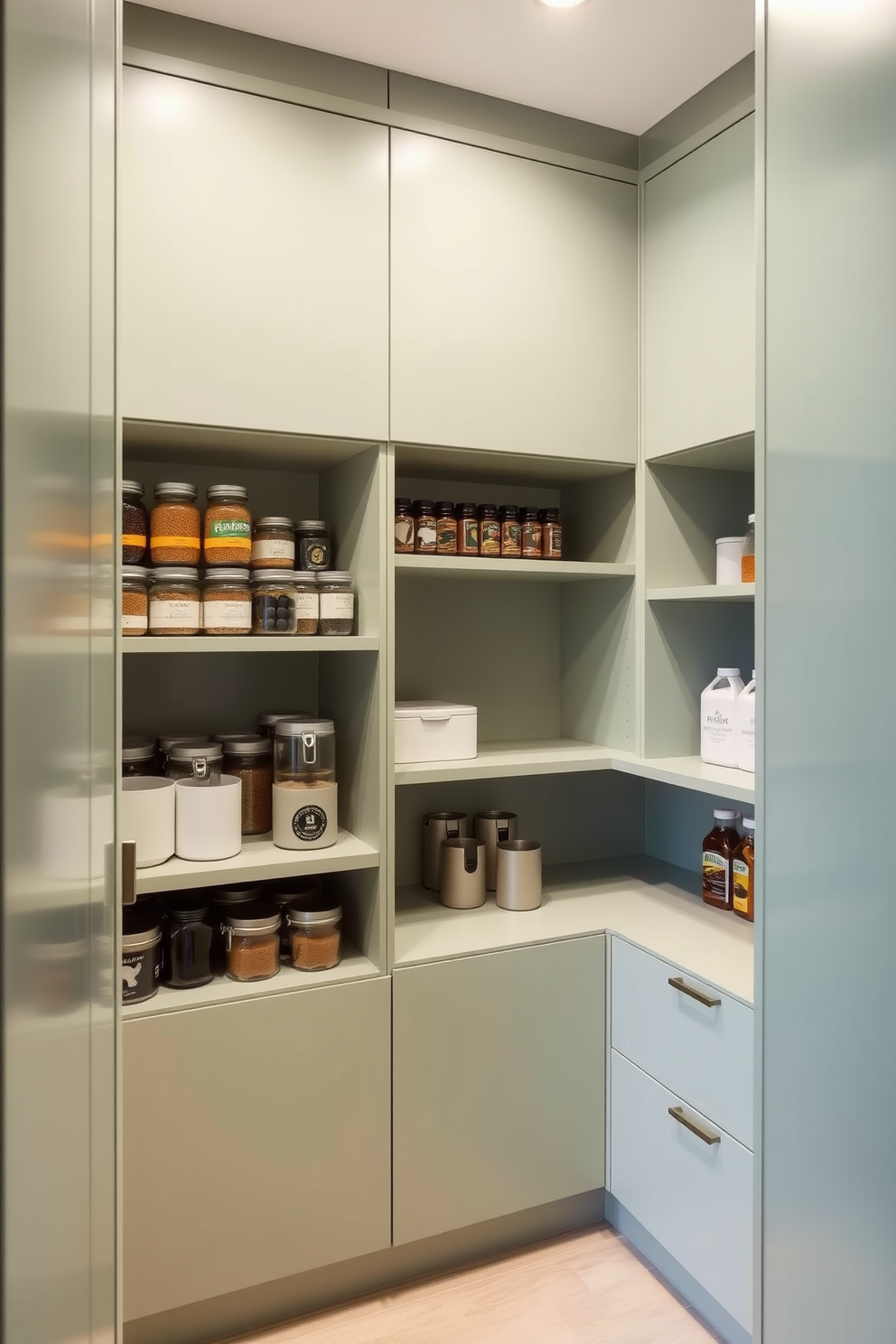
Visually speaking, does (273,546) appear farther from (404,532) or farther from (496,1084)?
(496,1084)

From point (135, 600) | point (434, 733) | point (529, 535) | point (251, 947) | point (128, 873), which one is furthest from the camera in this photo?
point (529, 535)

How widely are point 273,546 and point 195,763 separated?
1.51 feet

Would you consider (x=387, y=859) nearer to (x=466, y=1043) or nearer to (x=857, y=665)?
(x=466, y=1043)

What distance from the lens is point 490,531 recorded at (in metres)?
2.03

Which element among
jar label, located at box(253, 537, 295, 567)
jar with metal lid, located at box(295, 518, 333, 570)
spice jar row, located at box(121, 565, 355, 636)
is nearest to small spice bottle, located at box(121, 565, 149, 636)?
spice jar row, located at box(121, 565, 355, 636)

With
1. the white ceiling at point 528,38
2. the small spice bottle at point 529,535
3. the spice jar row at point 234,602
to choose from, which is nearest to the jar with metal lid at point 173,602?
the spice jar row at point 234,602

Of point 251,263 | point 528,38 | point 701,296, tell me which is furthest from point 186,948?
point 528,38

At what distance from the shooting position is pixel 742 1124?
1.59m

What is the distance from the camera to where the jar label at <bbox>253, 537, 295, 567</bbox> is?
1.76m

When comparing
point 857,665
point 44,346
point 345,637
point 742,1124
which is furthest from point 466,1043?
point 44,346

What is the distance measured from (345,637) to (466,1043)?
88 cm

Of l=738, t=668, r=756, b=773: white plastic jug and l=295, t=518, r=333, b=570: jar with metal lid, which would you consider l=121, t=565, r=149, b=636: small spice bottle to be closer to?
l=295, t=518, r=333, b=570: jar with metal lid

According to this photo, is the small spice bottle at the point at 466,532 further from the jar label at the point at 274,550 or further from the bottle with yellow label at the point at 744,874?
the bottle with yellow label at the point at 744,874

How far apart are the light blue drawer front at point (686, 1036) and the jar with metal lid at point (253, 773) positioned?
2.72ft
